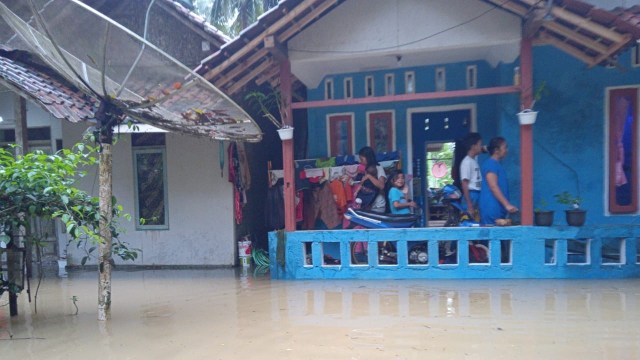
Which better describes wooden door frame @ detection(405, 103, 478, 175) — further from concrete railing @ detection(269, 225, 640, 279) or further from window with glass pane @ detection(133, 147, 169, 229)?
window with glass pane @ detection(133, 147, 169, 229)

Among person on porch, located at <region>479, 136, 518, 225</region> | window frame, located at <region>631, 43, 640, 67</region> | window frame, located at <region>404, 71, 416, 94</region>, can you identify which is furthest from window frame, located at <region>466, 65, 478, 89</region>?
window frame, located at <region>631, 43, 640, 67</region>

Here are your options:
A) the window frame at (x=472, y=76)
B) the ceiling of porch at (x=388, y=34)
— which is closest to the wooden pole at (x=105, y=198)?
the ceiling of porch at (x=388, y=34)

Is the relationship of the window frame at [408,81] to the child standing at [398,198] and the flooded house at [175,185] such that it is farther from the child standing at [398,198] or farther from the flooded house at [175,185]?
the flooded house at [175,185]

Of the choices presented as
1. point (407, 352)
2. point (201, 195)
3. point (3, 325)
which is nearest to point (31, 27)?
point (3, 325)

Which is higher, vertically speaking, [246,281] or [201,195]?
[201,195]

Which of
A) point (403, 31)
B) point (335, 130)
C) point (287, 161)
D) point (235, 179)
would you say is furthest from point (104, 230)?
point (335, 130)

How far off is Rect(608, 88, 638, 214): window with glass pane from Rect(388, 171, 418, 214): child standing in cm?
324

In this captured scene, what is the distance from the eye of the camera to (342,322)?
173 inches

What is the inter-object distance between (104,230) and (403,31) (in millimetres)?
4659

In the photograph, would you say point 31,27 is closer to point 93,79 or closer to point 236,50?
point 93,79

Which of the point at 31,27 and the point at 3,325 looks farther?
the point at 3,325

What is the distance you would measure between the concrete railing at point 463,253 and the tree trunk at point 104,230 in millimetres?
2457

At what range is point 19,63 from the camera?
695cm

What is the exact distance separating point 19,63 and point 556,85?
28.5 feet
